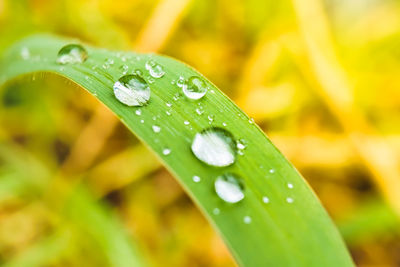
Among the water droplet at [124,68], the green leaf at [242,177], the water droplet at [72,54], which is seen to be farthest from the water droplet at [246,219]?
the water droplet at [72,54]

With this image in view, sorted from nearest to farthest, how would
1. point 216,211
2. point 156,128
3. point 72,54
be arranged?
point 216,211
point 156,128
point 72,54

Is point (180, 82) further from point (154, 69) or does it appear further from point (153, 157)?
point (153, 157)

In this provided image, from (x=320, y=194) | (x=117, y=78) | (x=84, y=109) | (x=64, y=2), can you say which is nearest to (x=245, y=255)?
(x=117, y=78)

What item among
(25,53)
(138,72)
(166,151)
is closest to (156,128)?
(166,151)

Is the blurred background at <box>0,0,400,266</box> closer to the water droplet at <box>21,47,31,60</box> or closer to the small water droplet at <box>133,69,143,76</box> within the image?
the water droplet at <box>21,47,31,60</box>

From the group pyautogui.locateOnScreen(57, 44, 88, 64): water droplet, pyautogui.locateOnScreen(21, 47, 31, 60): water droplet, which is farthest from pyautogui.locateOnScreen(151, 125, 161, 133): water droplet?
pyautogui.locateOnScreen(21, 47, 31, 60): water droplet

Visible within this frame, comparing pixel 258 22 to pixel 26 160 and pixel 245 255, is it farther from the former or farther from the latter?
pixel 245 255

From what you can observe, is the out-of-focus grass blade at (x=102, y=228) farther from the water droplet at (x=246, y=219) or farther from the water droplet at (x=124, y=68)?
the water droplet at (x=246, y=219)
